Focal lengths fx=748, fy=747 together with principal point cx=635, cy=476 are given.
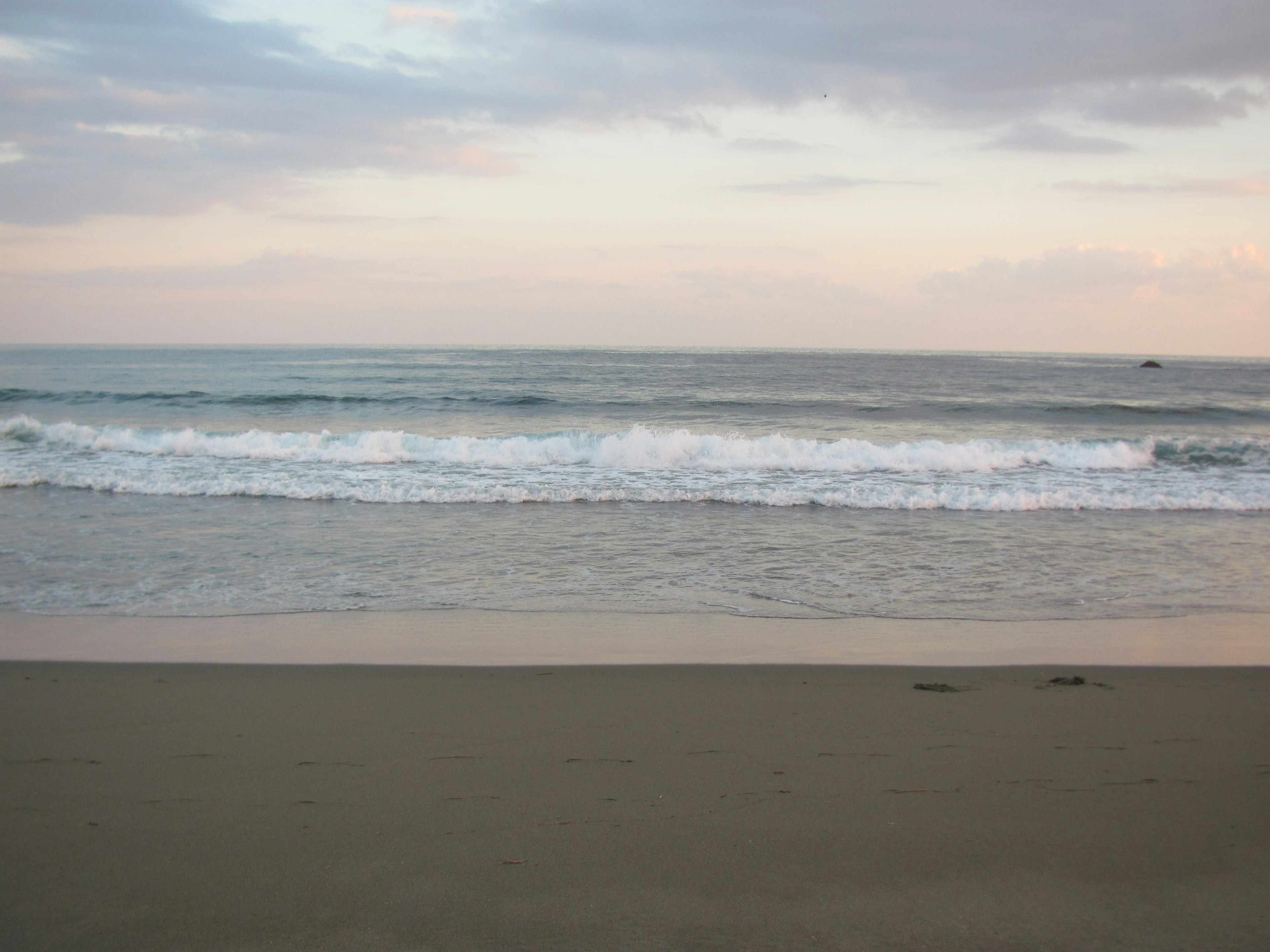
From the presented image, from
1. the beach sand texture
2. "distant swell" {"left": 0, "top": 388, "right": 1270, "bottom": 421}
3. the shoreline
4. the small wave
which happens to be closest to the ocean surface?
the small wave

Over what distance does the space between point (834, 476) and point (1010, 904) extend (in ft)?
37.0

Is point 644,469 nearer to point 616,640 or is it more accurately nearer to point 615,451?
point 615,451

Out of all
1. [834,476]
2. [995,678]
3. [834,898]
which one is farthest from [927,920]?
[834,476]

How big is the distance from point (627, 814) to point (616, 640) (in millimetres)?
2514

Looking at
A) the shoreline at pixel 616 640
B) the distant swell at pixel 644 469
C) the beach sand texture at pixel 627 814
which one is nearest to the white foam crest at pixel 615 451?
the distant swell at pixel 644 469

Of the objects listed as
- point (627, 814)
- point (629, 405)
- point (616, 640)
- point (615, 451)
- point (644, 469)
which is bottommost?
point (616, 640)

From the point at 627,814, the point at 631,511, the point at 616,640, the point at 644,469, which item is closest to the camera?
the point at 627,814

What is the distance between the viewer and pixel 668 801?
120 inches

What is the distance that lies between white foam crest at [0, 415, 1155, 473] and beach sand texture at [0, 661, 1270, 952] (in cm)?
1014

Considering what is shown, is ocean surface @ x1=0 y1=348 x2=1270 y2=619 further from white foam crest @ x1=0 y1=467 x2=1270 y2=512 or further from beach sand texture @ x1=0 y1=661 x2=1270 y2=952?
beach sand texture @ x1=0 y1=661 x2=1270 y2=952

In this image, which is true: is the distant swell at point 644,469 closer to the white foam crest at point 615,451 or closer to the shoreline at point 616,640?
the white foam crest at point 615,451

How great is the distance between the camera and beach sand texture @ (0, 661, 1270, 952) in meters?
2.38

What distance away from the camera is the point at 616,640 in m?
5.46

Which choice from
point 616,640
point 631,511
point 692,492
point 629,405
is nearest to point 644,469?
point 692,492
